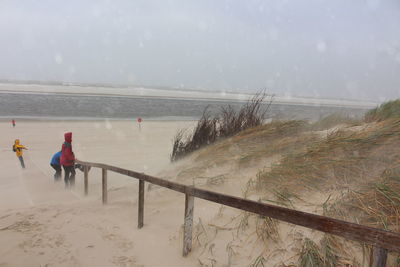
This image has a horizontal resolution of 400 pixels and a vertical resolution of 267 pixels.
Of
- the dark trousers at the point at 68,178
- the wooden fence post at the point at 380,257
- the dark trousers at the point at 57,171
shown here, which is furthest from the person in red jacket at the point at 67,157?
the wooden fence post at the point at 380,257

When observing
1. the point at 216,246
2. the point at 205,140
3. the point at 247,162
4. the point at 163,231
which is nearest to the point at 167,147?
the point at 205,140

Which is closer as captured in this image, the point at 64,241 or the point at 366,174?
the point at 366,174

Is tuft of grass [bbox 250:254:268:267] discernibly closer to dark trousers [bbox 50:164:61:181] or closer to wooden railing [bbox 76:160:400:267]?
wooden railing [bbox 76:160:400:267]

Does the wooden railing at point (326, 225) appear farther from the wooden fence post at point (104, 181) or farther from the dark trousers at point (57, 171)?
the dark trousers at point (57, 171)

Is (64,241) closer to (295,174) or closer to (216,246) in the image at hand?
(216,246)

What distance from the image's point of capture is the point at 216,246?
12.1ft

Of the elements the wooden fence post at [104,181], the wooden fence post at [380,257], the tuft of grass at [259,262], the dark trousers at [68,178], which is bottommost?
the dark trousers at [68,178]

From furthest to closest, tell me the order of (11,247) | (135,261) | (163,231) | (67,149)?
(67,149), (163,231), (11,247), (135,261)

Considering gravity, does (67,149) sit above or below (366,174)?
below

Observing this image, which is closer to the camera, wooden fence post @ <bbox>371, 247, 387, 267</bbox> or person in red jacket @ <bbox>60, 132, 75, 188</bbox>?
wooden fence post @ <bbox>371, 247, 387, 267</bbox>

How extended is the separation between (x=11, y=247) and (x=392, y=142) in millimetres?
5524

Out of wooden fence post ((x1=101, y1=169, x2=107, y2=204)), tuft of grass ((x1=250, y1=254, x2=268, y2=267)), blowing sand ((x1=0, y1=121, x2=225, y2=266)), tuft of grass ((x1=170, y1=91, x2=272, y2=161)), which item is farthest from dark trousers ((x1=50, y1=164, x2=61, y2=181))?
tuft of grass ((x1=250, y1=254, x2=268, y2=267))

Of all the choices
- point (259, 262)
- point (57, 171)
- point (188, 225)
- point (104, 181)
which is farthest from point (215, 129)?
point (259, 262)

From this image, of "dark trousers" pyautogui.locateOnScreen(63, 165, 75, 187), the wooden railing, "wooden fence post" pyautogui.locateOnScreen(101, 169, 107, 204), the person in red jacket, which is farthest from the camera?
"dark trousers" pyautogui.locateOnScreen(63, 165, 75, 187)
